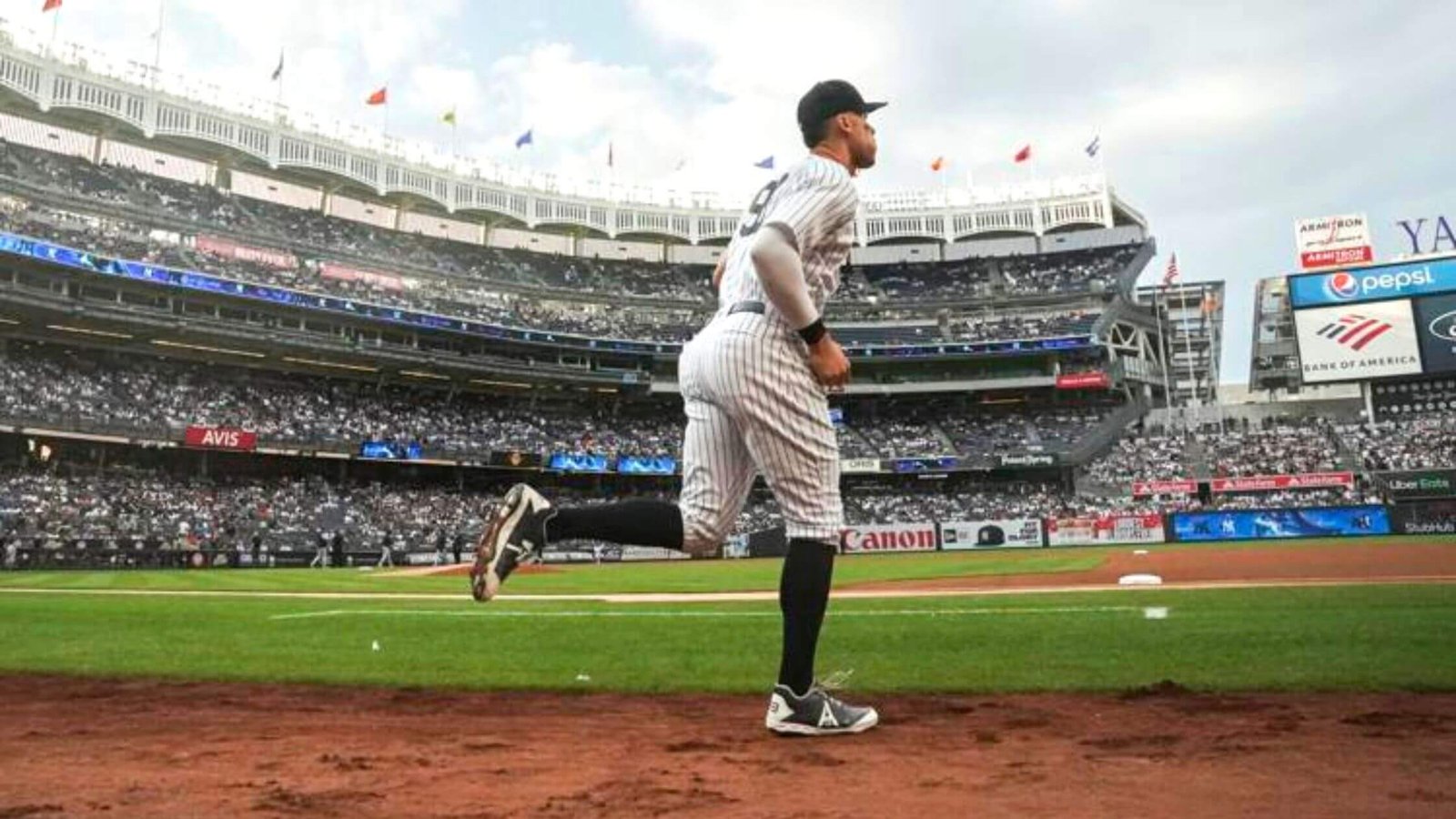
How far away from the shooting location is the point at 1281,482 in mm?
41062

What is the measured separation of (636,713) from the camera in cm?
400

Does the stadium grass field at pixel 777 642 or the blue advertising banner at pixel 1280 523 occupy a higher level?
the blue advertising banner at pixel 1280 523

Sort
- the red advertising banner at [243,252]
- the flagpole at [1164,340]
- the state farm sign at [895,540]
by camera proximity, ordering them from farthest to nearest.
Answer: the flagpole at [1164,340]
the red advertising banner at [243,252]
the state farm sign at [895,540]

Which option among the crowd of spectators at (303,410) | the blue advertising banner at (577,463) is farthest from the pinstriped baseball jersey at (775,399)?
the blue advertising banner at (577,463)

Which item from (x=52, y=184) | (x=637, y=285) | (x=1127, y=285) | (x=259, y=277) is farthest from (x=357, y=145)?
(x=1127, y=285)

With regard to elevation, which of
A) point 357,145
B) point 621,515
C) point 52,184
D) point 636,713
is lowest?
point 636,713

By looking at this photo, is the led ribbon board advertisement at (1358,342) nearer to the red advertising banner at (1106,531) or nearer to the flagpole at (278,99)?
the red advertising banner at (1106,531)

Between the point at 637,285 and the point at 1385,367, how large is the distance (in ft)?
126

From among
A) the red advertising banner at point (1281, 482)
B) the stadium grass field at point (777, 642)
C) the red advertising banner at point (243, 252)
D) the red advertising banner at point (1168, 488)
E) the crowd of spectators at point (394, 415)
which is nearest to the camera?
the stadium grass field at point (777, 642)

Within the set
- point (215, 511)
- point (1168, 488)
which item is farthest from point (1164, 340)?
point (215, 511)

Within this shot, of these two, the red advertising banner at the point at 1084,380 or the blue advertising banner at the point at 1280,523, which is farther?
the red advertising banner at the point at 1084,380

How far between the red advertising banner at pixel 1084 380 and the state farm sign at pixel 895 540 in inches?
787

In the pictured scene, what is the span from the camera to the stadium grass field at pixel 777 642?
4734 millimetres

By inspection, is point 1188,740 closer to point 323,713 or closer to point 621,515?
point 621,515
